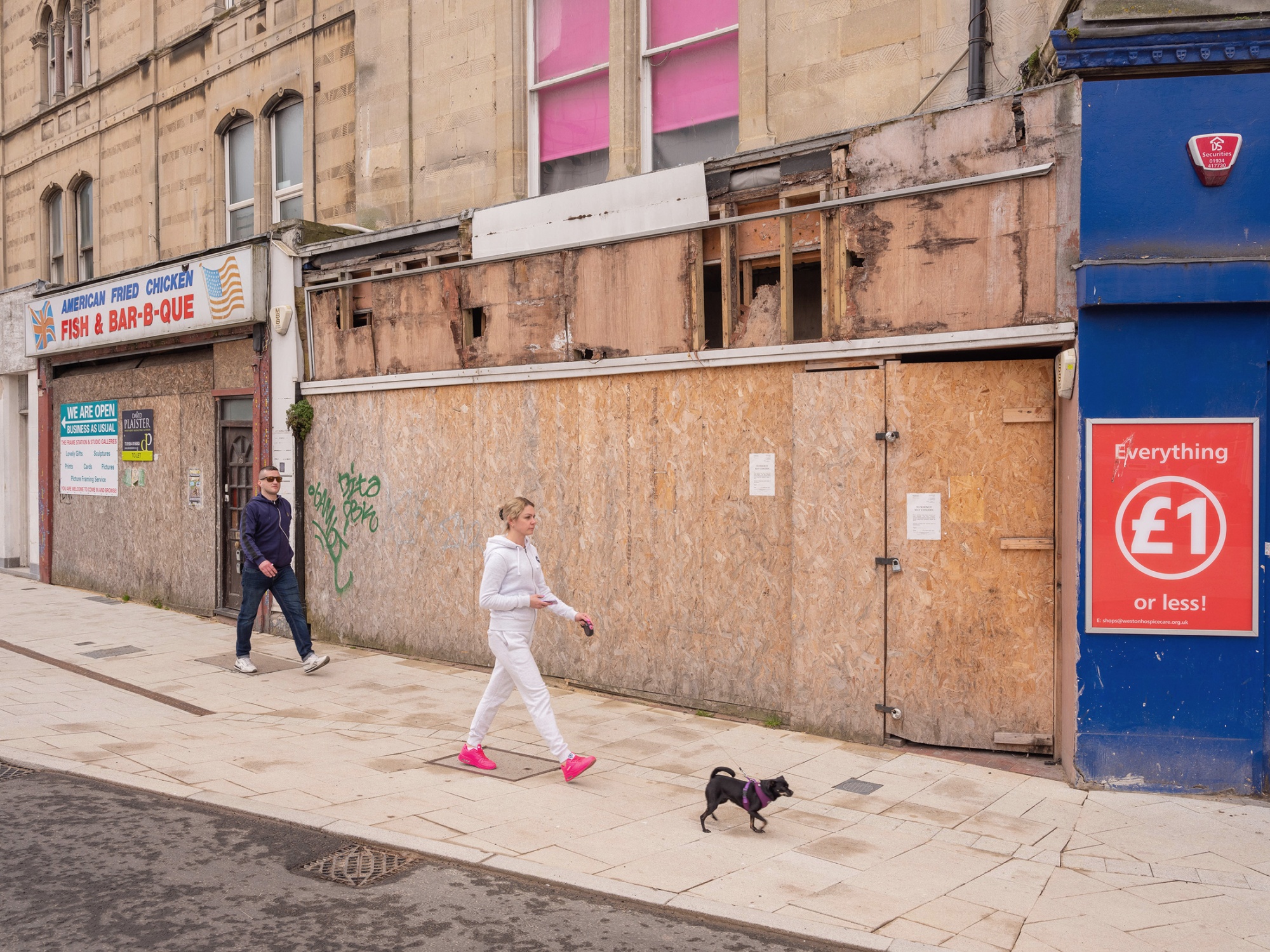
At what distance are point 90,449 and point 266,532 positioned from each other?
7.38 m

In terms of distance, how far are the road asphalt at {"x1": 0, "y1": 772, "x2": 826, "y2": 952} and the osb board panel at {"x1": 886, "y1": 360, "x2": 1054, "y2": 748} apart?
330 centimetres

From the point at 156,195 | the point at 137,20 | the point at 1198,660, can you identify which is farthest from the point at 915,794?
the point at 137,20

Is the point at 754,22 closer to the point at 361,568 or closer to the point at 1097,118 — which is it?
the point at 1097,118

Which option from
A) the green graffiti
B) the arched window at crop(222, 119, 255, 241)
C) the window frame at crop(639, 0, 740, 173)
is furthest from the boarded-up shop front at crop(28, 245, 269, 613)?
the window frame at crop(639, 0, 740, 173)

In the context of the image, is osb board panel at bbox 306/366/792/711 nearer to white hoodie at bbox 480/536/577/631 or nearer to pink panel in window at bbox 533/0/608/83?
white hoodie at bbox 480/536/577/631

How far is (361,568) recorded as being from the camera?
1150 cm

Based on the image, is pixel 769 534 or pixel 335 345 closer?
pixel 769 534

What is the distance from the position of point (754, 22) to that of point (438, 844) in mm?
6972

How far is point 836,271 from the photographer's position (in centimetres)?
802

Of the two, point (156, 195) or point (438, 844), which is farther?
point (156, 195)

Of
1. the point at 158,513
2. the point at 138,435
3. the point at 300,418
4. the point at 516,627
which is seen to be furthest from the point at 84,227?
the point at 516,627

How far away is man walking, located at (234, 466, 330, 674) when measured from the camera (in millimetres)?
10266

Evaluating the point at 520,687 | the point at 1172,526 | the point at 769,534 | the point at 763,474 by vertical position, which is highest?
the point at 763,474

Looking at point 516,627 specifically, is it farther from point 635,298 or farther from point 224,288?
point 224,288
